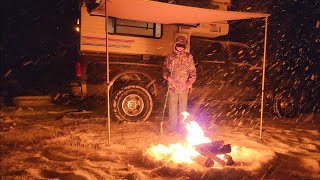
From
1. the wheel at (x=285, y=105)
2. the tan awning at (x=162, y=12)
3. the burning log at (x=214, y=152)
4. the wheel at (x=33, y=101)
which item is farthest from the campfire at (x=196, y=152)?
the wheel at (x=33, y=101)

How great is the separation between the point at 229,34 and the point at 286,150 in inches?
171

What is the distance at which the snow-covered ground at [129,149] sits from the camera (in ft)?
13.2

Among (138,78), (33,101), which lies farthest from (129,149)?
(33,101)

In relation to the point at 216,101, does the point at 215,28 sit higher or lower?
higher

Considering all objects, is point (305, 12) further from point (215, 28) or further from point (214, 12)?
point (214, 12)

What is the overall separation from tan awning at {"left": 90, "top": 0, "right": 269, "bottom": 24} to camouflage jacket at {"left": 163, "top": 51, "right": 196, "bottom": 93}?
0.77 m

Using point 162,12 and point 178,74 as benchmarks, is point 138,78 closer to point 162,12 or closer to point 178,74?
point 178,74

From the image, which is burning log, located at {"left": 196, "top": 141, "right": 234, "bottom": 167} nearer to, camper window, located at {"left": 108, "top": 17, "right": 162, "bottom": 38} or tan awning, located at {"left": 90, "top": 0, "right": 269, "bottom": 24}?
tan awning, located at {"left": 90, "top": 0, "right": 269, "bottom": 24}

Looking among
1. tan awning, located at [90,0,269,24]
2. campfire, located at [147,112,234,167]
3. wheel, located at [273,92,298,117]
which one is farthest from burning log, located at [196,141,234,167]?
wheel, located at [273,92,298,117]

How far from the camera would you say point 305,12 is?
965cm

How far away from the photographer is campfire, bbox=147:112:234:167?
4.34 metres

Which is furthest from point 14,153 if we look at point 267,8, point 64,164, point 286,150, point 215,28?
point 267,8

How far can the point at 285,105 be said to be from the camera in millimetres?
8422

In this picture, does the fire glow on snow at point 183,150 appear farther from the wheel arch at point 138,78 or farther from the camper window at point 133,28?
the camper window at point 133,28
